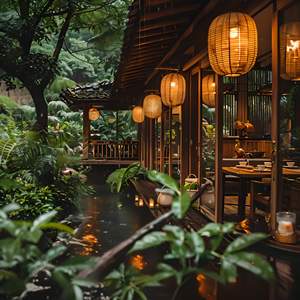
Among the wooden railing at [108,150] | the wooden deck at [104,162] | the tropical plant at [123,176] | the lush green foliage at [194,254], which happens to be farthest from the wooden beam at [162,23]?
the wooden railing at [108,150]

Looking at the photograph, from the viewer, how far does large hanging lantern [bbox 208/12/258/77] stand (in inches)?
177

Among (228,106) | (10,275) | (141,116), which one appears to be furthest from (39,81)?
(10,275)

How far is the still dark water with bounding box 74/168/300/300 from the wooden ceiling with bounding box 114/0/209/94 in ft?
9.32

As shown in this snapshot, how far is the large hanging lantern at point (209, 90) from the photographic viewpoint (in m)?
6.76

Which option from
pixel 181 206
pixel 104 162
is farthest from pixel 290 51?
pixel 104 162

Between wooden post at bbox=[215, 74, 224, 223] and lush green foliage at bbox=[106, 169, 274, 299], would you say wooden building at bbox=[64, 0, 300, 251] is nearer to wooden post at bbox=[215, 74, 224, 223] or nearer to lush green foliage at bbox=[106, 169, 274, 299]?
wooden post at bbox=[215, 74, 224, 223]

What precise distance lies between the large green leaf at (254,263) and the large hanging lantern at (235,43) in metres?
3.29

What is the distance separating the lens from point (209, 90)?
7.03m

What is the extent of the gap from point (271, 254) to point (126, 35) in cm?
402

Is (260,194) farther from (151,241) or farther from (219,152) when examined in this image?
(151,241)

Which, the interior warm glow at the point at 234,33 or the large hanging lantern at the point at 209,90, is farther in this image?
the large hanging lantern at the point at 209,90

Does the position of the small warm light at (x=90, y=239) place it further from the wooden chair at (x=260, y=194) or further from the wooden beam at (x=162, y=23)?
the wooden beam at (x=162, y=23)

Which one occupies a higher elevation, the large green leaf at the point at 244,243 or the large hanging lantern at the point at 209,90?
the large hanging lantern at the point at 209,90

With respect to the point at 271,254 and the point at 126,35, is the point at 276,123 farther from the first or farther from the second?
the point at 126,35
